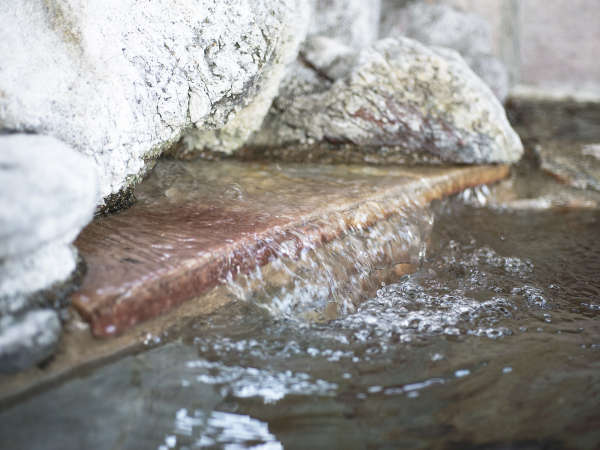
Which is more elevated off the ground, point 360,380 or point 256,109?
point 256,109

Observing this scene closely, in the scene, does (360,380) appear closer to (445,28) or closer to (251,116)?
(251,116)

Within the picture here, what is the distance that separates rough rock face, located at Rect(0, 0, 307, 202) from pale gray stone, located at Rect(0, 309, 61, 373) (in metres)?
0.61

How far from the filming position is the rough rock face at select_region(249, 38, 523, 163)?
9.53 ft

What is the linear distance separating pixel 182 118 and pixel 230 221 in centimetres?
55

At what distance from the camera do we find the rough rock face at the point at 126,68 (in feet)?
5.17

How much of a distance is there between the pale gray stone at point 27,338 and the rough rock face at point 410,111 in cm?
205

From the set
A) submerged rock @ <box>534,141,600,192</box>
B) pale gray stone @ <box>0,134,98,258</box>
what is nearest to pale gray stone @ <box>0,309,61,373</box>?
pale gray stone @ <box>0,134,98,258</box>

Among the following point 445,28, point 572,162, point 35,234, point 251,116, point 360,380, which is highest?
point 445,28

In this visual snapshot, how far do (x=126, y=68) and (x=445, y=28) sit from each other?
4543 mm

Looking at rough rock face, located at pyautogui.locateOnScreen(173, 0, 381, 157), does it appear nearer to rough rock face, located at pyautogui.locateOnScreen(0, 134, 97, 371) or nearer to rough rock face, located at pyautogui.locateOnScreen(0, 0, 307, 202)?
rough rock face, located at pyautogui.locateOnScreen(0, 0, 307, 202)

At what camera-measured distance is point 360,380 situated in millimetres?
1383

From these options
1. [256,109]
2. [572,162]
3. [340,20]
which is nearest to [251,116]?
[256,109]

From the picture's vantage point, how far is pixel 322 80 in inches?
125

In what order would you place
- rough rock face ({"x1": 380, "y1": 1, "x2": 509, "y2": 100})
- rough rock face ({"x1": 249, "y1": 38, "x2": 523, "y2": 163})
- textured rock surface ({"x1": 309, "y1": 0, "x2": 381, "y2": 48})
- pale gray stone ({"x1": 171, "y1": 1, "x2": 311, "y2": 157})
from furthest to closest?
rough rock face ({"x1": 380, "y1": 1, "x2": 509, "y2": 100}) → textured rock surface ({"x1": 309, "y1": 0, "x2": 381, "y2": 48}) → rough rock face ({"x1": 249, "y1": 38, "x2": 523, "y2": 163}) → pale gray stone ({"x1": 171, "y1": 1, "x2": 311, "y2": 157})
